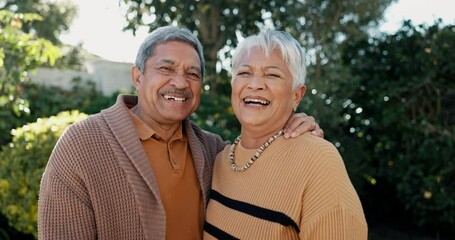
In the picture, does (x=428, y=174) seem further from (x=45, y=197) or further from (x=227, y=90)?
(x=45, y=197)

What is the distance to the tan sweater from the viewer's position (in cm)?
192

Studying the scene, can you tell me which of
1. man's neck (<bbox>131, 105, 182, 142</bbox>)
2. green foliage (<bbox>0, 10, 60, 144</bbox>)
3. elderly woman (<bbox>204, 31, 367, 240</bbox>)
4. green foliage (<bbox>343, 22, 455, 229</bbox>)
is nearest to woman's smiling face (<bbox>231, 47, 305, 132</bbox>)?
elderly woman (<bbox>204, 31, 367, 240</bbox>)

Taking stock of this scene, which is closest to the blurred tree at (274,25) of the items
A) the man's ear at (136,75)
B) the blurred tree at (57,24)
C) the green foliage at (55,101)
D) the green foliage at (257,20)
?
the green foliage at (257,20)

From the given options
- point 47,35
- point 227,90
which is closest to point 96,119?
point 227,90

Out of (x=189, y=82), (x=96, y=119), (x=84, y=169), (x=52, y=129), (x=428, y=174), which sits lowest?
(x=428, y=174)

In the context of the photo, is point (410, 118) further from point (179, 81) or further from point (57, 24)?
point (57, 24)

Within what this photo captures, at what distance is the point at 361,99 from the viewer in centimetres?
675

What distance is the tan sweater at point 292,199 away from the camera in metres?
1.92

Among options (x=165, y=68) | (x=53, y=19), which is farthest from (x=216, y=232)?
(x=53, y=19)

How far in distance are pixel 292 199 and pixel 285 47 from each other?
687mm

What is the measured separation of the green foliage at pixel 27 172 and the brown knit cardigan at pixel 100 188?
2.24 m

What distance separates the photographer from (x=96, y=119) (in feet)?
7.72

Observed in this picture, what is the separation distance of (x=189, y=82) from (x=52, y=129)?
2.30 meters

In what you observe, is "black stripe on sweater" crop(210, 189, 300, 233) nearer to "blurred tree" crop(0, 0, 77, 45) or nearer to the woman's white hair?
the woman's white hair
